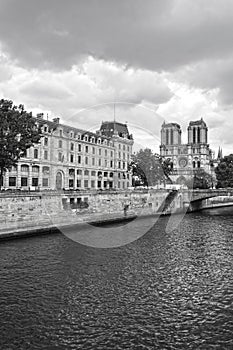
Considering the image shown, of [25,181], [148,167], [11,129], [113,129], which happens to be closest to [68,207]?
[11,129]

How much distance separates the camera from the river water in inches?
639

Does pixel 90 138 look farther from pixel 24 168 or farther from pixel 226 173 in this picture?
pixel 226 173

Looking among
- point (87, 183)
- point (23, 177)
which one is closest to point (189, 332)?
point (23, 177)

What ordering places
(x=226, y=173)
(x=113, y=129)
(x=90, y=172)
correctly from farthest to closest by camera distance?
(x=226, y=173), (x=113, y=129), (x=90, y=172)

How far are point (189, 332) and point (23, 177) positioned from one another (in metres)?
61.3

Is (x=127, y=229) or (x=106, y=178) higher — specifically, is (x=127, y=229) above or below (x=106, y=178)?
below

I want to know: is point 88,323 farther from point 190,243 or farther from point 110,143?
point 110,143

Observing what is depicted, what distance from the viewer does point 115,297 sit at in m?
21.3

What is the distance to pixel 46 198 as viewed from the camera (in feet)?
155

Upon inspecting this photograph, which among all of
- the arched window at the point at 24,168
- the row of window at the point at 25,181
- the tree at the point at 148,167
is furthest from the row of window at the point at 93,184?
the arched window at the point at 24,168

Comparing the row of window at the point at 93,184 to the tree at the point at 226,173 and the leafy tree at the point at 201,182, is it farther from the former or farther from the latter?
the leafy tree at the point at 201,182

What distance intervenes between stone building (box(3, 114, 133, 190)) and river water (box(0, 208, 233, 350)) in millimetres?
39362

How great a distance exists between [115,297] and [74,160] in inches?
2633

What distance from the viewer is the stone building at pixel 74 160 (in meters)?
73.6
